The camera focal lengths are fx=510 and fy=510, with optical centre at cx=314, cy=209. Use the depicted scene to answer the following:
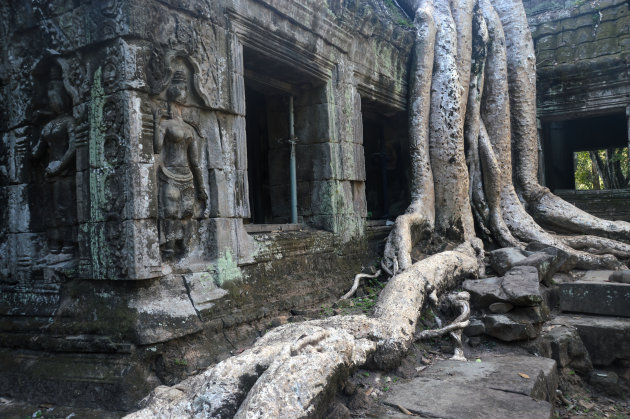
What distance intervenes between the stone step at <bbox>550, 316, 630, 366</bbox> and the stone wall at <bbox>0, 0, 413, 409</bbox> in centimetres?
215

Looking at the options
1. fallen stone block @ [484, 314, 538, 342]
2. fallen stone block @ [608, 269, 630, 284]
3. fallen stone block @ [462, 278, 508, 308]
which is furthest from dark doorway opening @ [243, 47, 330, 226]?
fallen stone block @ [608, 269, 630, 284]

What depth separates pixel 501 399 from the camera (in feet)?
7.79

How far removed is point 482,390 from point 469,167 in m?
4.33

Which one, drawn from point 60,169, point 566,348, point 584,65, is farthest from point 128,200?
point 584,65

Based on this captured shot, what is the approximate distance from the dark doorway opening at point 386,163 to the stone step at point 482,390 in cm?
391

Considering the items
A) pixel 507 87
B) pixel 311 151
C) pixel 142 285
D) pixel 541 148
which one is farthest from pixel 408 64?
pixel 142 285

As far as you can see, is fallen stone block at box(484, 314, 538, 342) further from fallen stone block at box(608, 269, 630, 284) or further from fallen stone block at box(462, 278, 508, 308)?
fallen stone block at box(608, 269, 630, 284)

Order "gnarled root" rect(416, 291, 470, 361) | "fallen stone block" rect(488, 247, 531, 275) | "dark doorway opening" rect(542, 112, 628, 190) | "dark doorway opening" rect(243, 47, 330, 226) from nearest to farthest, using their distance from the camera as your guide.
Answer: "gnarled root" rect(416, 291, 470, 361), "dark doorway opening" rect(243, 47, 330, 226), "fallen stone block" rect(488, 247, 531, 275), "dark doorway opening" rect(542, 112, 628, 190)

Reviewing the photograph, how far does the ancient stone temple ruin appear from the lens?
2994 millimetres

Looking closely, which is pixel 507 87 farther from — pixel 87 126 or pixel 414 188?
pixel 87 126

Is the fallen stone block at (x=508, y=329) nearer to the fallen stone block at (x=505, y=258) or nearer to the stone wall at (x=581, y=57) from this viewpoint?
the fallen stone block at (x=505, y=258)

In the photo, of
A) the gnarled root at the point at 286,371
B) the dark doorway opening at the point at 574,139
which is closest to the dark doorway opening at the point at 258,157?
the gnarled root at the point at 286,371

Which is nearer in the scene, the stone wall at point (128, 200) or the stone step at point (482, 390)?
the stone step at point (482, 390)

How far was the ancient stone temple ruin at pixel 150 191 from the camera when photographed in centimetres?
299
